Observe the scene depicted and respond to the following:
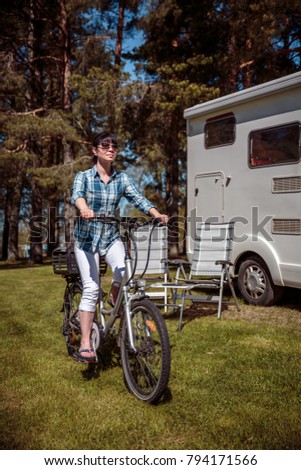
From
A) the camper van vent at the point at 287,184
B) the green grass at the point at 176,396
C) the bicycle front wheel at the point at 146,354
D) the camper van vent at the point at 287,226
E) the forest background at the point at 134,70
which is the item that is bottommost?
the green grass at the point at 176,396

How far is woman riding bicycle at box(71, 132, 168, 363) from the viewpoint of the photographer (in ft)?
12.9

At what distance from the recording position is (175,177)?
17016 millimetres

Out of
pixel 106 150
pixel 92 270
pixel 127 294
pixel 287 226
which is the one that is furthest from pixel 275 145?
pixel 127 294

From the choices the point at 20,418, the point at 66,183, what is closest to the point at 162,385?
the point at 20,418

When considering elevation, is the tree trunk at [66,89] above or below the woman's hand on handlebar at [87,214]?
above

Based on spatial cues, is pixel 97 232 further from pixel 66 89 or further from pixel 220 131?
pixel 66 89

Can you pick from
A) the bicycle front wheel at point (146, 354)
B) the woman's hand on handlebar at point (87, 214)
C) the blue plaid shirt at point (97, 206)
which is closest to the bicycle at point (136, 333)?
the bicycle front wheel at point (146, 354)

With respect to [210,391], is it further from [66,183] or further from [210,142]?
[66,183]

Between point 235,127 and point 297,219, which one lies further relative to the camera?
point 235,127

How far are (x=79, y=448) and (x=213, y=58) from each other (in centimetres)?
1350

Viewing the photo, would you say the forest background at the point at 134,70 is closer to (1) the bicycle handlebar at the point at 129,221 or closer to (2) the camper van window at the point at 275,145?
(2) the camper van window at the point at 275,145

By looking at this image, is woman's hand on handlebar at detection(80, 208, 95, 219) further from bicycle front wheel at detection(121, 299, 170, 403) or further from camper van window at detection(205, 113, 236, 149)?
camper van window at detection(205, 113, 236, 149)

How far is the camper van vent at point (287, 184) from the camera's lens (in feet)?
21.1

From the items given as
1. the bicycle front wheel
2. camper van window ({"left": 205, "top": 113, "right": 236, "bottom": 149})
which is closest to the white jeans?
the bicycle front wheel
